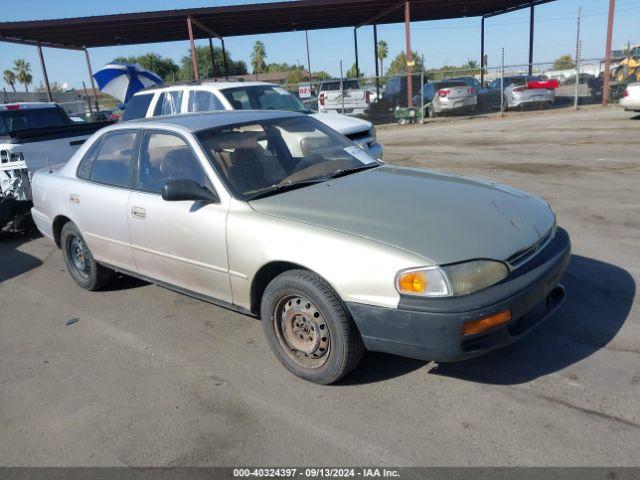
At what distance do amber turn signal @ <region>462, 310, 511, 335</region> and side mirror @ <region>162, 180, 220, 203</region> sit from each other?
182 cm

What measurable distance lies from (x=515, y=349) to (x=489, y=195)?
1.03 meters

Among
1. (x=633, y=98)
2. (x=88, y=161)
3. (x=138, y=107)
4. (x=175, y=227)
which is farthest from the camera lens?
(x=633, y=98)

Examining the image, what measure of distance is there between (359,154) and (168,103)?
19.0 ft

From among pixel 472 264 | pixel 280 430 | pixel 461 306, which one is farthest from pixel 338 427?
pixel 472 264

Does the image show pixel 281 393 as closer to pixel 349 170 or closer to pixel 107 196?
pixel 349 170

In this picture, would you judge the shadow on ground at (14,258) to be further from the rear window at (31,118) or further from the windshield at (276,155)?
the windshield at (276,155)

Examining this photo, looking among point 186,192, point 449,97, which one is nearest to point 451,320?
point 186,192

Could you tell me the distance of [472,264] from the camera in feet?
9.16

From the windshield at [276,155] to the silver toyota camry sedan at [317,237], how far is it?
0.01 metres

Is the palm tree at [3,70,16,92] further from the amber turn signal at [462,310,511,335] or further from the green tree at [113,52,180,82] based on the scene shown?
the amber turn signal at [462,310,511,335]

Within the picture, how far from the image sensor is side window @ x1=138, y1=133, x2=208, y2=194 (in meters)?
3.88

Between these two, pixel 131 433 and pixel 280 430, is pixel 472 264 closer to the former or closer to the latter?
pixel 280 430

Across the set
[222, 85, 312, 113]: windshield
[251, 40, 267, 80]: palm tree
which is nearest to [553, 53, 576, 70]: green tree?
[222, 85, 312, 113]: windshield

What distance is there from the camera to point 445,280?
8.94 feet
